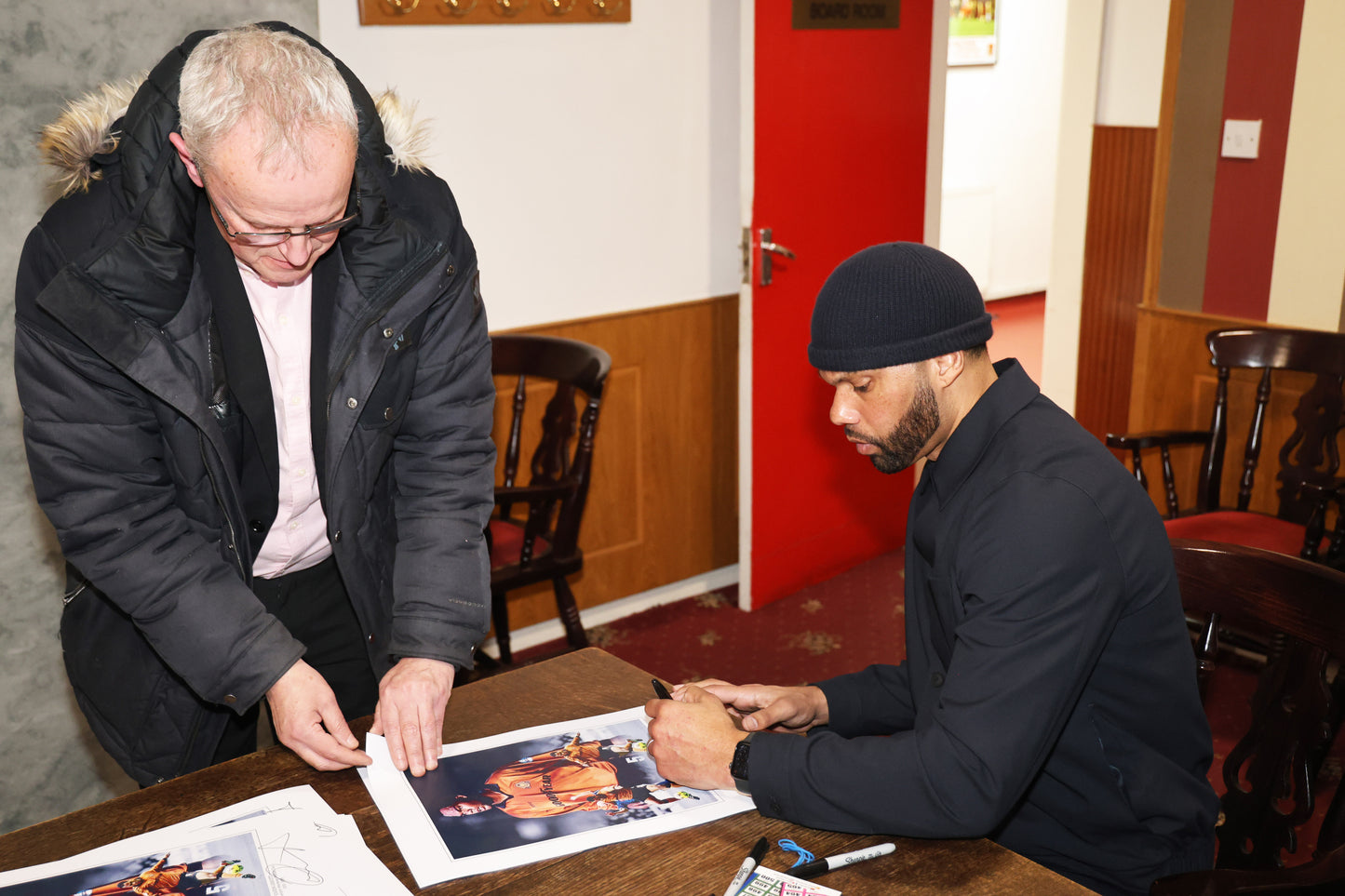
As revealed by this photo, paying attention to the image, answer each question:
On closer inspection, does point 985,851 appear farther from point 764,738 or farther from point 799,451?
point 799,451

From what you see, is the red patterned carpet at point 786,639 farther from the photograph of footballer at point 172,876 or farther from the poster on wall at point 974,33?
the poster on wall at point 974,33

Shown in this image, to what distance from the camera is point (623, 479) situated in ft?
12.0

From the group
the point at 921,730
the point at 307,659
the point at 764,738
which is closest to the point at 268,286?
the point at 307,659

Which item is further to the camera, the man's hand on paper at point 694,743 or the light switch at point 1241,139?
the light switch at point 1241,139

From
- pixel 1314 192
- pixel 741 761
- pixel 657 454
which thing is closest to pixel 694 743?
pixel 741 761

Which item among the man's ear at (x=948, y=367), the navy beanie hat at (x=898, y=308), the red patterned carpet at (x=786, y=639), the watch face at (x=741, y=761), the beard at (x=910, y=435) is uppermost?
the navy beanie hat at (x=898, y=308)

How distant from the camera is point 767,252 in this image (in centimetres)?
348

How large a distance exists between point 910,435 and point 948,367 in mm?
99

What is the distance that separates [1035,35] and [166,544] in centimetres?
790

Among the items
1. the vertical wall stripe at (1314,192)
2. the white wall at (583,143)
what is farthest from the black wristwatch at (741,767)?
the vertical wall stripe at (1314,192)

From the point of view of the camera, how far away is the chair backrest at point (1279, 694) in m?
1.32

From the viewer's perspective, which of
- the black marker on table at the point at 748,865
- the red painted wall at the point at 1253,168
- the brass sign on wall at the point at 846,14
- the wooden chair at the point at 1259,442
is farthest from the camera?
the red painted wall at the point at 1253,168

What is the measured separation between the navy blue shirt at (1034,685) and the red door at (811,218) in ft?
7.02

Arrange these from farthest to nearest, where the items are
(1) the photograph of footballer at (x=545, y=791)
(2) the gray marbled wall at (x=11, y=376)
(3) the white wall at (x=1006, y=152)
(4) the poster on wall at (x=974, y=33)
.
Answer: (3) the white wall at (x=1006, y=152) → (4) the poster on wall at (x=974, y=33) → (2) the gray marbled wall at (x=11, y=376) → (1) the photograph of footballer at (x=545, y=791)
